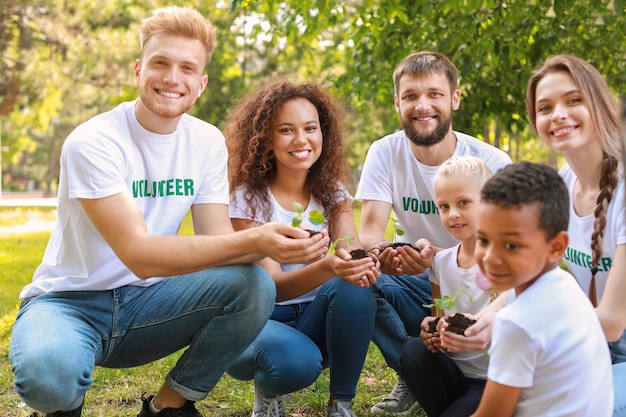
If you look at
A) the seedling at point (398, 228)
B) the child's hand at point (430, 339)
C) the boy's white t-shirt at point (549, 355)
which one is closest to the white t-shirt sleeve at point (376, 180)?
the seedling at point (398, 228)

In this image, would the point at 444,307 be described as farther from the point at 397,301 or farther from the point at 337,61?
the point at 337,61

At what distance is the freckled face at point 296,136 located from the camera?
371cm

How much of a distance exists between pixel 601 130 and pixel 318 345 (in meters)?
1.66

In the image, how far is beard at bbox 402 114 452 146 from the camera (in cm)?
395

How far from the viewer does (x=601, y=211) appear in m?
2.87

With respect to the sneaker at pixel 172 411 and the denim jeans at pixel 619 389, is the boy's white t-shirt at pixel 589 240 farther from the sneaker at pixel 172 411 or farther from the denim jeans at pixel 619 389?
the sneaker at pixel 172 411

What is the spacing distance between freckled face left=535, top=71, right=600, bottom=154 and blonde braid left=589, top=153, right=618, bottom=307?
0.13 m

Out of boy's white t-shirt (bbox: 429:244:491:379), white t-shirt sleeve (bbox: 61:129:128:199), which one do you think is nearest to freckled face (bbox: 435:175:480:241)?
boy's white t-shirt (bbox: 429:244:491:379)

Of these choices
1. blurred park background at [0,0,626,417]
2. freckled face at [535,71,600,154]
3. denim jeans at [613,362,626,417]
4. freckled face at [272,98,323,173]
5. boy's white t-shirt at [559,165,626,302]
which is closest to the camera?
denim jeans at [613,362,626,417]

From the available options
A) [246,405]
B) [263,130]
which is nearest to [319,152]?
[263,130]

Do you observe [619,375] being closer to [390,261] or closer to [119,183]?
[390,261]

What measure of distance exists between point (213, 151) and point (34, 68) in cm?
1770

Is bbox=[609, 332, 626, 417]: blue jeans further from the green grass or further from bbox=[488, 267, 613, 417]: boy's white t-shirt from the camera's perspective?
the green grass

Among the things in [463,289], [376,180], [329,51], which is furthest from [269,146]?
[329,51]
